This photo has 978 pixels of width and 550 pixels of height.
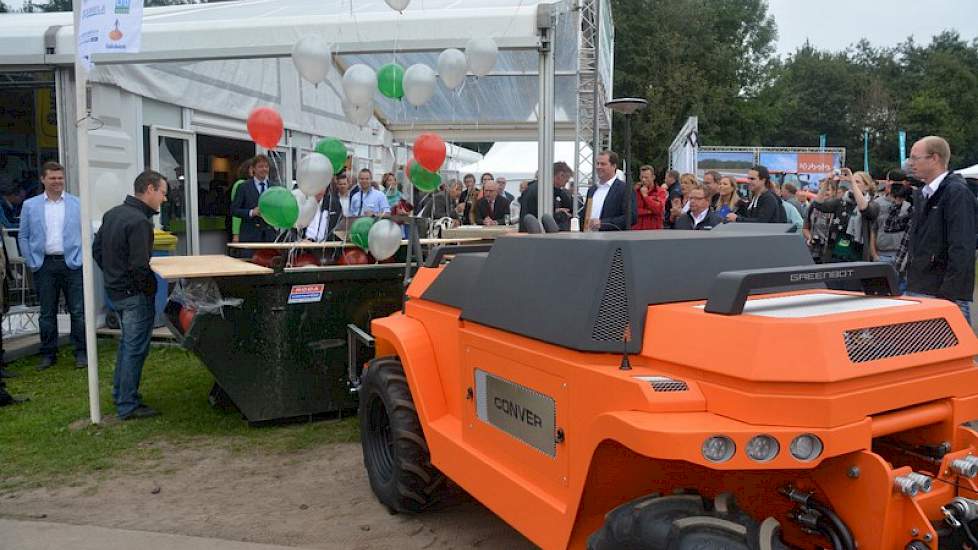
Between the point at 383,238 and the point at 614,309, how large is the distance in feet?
10.8

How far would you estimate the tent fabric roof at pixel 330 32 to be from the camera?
7.00 meters

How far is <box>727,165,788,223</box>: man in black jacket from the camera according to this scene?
285 inches

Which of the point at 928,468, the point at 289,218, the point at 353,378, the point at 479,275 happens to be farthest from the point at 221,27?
the point at 928,468

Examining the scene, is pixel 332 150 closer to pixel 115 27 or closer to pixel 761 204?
pixel 115 27

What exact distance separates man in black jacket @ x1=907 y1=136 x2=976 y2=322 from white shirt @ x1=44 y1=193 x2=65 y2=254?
292 inches

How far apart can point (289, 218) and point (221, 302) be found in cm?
97

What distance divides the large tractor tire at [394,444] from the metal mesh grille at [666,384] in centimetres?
175

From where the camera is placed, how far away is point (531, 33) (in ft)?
22.0

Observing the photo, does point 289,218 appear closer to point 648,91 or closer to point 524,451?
point 524,451

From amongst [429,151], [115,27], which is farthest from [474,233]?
[115,27]

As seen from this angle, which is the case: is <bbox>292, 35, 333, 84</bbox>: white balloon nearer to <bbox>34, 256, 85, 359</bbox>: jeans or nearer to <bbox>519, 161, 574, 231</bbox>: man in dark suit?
<bbox>519, 161, 574, 231</bbox>: man in dark suit

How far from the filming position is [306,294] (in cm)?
546

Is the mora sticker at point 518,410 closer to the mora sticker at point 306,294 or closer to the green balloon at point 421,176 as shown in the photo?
the mora sticker at point 306,294

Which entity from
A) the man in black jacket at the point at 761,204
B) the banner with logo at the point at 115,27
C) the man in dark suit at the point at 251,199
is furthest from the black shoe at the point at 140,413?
the man in black jacket at the point at 761,204
